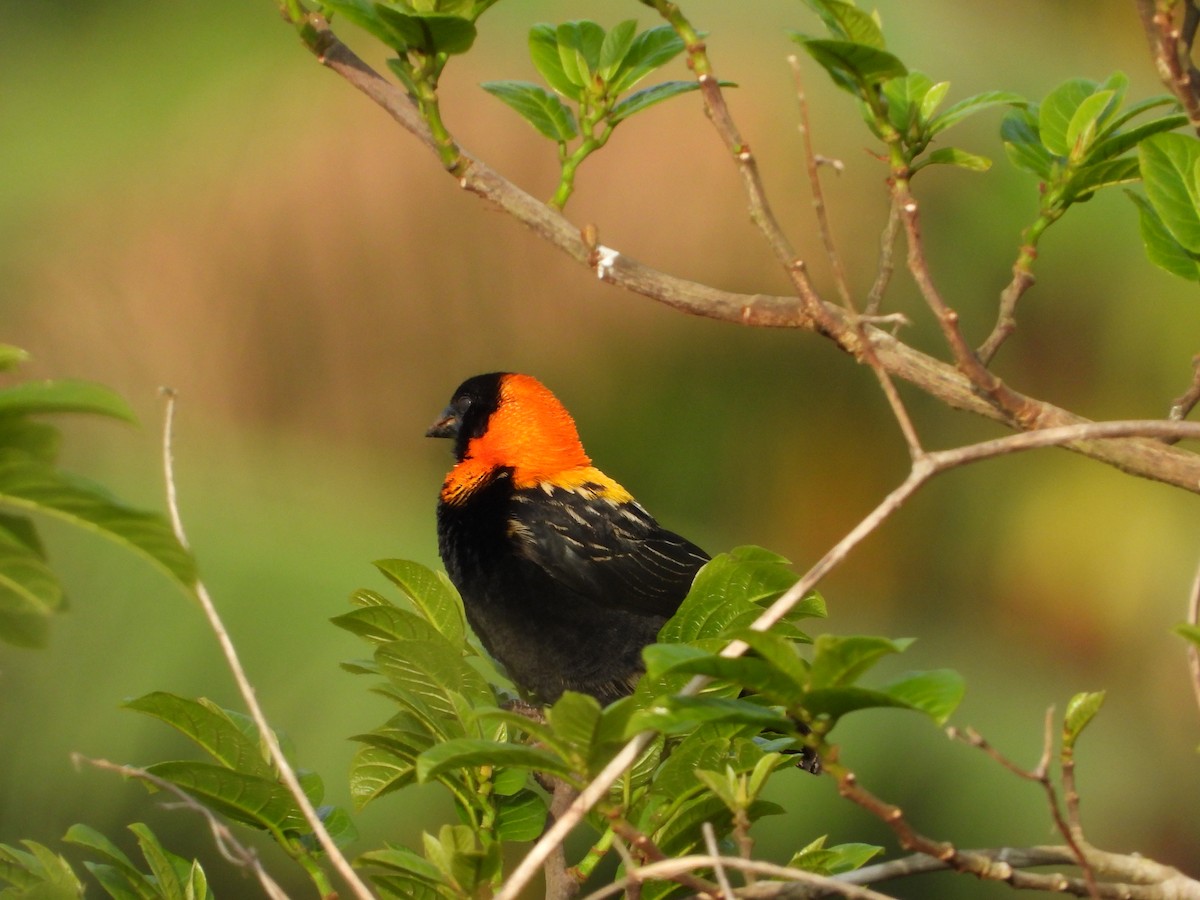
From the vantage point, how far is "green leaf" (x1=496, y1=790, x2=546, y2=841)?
2.62 feet

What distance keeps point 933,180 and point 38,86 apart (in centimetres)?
162

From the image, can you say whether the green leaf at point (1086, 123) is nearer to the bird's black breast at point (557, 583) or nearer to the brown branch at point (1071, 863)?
the brown branch at point (1071, 863)

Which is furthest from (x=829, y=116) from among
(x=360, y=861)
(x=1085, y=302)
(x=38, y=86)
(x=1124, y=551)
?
(x=360, y=861)

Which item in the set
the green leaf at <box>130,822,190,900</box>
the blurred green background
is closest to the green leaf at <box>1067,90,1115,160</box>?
the green leaf at <box>130,822,190,900</box>

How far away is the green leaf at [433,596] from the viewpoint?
82cm

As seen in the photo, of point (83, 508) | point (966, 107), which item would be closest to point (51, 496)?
point (83, 508)

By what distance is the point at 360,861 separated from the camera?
0.65 m

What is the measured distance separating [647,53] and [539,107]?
8 cm

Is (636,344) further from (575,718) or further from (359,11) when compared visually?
(575,718)

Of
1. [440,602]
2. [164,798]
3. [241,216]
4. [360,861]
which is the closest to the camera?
[360,861]

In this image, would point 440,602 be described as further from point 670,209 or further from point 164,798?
point 670,209

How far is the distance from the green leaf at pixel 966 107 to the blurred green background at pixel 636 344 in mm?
1308

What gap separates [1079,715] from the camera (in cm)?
64

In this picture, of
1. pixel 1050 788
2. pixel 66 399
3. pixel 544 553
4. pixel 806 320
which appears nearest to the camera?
pixel 66 399
